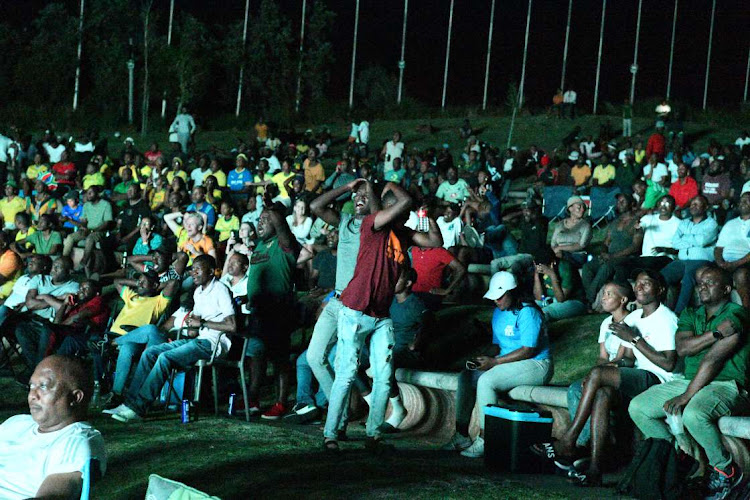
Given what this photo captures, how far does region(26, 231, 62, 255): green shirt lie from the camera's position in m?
15.1

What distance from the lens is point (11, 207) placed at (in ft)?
58.6

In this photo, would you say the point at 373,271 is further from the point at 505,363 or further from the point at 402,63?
the point at 402,63

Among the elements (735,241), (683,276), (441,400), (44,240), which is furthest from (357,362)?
(44,240)

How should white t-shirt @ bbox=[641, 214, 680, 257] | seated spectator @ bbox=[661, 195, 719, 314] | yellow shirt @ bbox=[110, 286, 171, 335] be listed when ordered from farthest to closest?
white t-shirt @ bbox=[641, 214, 680, 257]
seated spectator @ bbox=[661, 195, 719, 314]
yellow shirt @ bbox=[110, 286, 171, 335]

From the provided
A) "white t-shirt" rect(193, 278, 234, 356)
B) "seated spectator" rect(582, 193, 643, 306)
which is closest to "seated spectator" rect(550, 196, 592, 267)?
"seated spectator" rect(582, 193, 643, 306)

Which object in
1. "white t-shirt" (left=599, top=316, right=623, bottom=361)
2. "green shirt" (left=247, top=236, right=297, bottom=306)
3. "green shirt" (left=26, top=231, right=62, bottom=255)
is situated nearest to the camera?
"white t-shirt" (left=599, top=316, right=623, bottom=361)

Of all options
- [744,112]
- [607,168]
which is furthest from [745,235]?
[744,112]

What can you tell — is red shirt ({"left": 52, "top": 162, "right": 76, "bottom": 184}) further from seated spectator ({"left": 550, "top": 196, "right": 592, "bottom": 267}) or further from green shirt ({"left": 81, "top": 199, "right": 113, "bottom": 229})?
seated spectator ({"left": 550, "top": 196, "right": 592, "bottom": 267})

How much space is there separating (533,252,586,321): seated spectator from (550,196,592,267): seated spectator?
89 centimetres

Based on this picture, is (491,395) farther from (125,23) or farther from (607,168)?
(125,23)

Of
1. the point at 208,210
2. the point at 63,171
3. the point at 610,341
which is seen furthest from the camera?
the point at 63,171

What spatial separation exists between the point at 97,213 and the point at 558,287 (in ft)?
27.3

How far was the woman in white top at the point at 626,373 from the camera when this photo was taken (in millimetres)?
6633

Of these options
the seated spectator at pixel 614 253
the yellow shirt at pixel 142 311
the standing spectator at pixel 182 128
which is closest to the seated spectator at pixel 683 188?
the seated spectator at pixel 614 253
